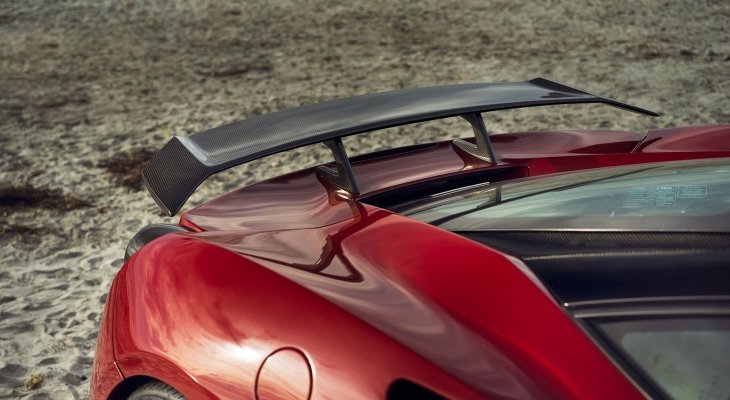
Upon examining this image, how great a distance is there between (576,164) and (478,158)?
0.25 meters

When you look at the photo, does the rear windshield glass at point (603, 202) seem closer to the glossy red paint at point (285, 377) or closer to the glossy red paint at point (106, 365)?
the glossy red paint at point (285, 377)

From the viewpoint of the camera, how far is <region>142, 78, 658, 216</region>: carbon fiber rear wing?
1932 millimetres

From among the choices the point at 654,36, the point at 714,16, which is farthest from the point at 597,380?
the point at 714,16

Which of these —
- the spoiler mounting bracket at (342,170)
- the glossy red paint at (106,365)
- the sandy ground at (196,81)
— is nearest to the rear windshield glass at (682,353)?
the spoiler mounting bracket at (342,170)

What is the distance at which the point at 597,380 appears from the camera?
1.36 meters

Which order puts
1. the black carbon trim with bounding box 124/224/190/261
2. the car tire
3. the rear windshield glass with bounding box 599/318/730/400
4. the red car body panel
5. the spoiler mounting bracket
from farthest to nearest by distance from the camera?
the black carbon trim with bounding box 124/224/190/261 → the spoiler mounting bracket → the car tire → the red car body panel → the rear windshield glass with bounding box 599/318/730/400

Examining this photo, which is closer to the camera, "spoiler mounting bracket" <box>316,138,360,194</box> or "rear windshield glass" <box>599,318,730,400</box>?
"rear windshield glass" <box>599,318,730,400</box>

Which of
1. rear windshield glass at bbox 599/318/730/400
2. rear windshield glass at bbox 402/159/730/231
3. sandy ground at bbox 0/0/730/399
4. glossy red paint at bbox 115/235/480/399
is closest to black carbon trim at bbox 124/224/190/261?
glossy red paint at bbox 115/235/480/399

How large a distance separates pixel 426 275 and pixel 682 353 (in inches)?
18.3

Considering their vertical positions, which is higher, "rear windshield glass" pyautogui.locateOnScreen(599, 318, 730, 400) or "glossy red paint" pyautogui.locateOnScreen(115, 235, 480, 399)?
"rear windshield glass" pyautogui.locateOnScreen(599, 318, 730, 400)

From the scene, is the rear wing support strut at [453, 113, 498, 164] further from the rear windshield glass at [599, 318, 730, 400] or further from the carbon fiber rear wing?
the rear windshield glass at [599, 318, 730, 400]

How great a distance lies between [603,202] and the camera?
176 centimetres

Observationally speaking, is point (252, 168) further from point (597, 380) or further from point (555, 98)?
point (597, 380)

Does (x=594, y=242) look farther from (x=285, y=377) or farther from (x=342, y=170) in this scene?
(x=342, y=170)
